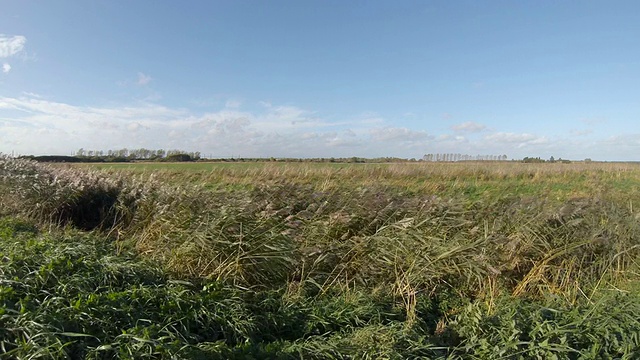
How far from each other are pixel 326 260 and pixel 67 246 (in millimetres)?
3412

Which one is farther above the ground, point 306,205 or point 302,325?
point 306,205

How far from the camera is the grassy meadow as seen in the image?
267cm

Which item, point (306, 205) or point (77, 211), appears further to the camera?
point (77, 211)

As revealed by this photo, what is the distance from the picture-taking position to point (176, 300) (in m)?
3.16

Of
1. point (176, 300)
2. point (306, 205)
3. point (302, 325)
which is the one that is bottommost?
point (302, 325)

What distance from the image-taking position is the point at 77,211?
8.16m

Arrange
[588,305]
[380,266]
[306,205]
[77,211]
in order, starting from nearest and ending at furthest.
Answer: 1. [588,305]
2. [380,266]
3. [306,205]
4. [77,211]

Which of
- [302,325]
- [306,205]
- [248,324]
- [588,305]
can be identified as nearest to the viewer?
[248,324]

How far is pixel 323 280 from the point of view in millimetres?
4551

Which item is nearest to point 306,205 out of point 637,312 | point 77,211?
point 637,312

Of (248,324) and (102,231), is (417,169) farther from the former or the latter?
(248,324)

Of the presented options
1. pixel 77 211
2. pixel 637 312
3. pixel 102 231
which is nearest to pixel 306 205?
pixel 102 231

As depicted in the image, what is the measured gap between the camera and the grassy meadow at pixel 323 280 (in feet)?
8.77

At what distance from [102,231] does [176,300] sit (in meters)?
5.00
